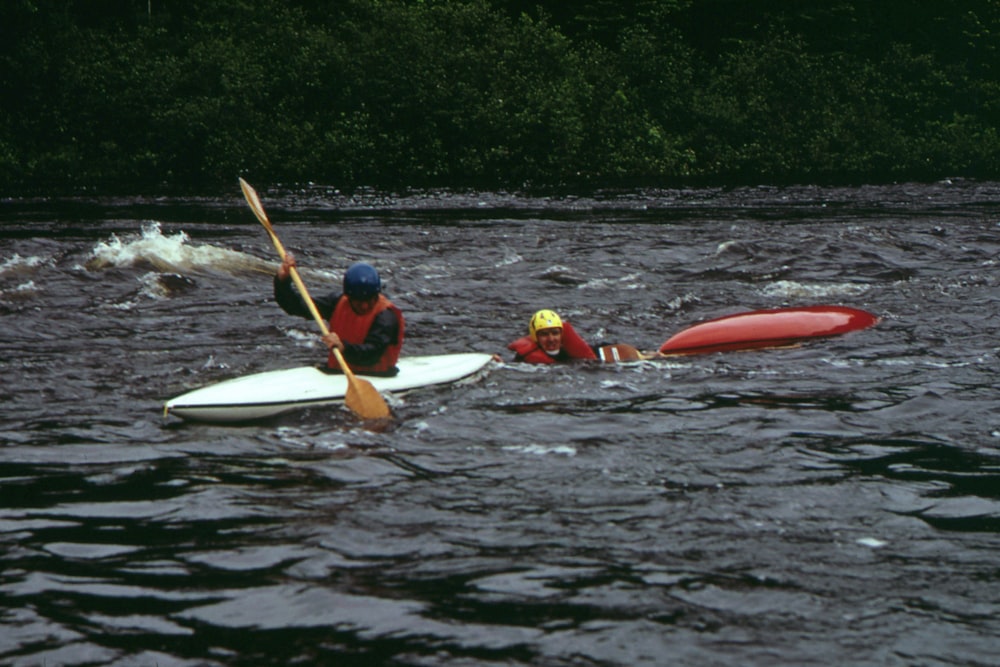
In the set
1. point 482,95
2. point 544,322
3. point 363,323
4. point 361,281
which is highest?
point 482,95

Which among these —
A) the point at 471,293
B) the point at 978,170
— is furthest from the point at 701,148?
the point at 471,293

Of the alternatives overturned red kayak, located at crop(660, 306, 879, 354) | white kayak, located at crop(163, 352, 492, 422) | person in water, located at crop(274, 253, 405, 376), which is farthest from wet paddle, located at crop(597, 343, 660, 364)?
person in water, located at crop(274, 253, 405, 376)

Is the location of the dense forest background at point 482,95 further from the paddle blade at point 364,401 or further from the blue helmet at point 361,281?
the paddle blade at point 364,401

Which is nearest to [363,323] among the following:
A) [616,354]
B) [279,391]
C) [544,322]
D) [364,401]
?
[364,401]

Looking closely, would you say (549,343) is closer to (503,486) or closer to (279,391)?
(279,391)

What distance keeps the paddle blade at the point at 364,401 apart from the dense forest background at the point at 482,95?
14967 mm

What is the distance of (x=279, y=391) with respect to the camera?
7758mm

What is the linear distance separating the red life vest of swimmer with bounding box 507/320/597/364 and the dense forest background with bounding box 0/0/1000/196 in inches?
547

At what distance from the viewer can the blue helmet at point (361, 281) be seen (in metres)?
8.23

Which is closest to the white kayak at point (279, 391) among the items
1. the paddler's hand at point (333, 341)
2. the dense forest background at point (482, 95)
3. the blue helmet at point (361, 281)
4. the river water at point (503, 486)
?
the river water at point (503, 486)

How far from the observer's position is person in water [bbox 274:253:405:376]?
325 inches

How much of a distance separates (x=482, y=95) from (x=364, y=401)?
1924 cm

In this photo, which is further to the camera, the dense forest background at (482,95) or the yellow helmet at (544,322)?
the dense forest background at (482,95)

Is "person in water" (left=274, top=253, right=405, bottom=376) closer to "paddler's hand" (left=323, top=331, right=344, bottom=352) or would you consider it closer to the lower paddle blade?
"paddler's hand" (left=323, top=331, right=344, bottom=352)
